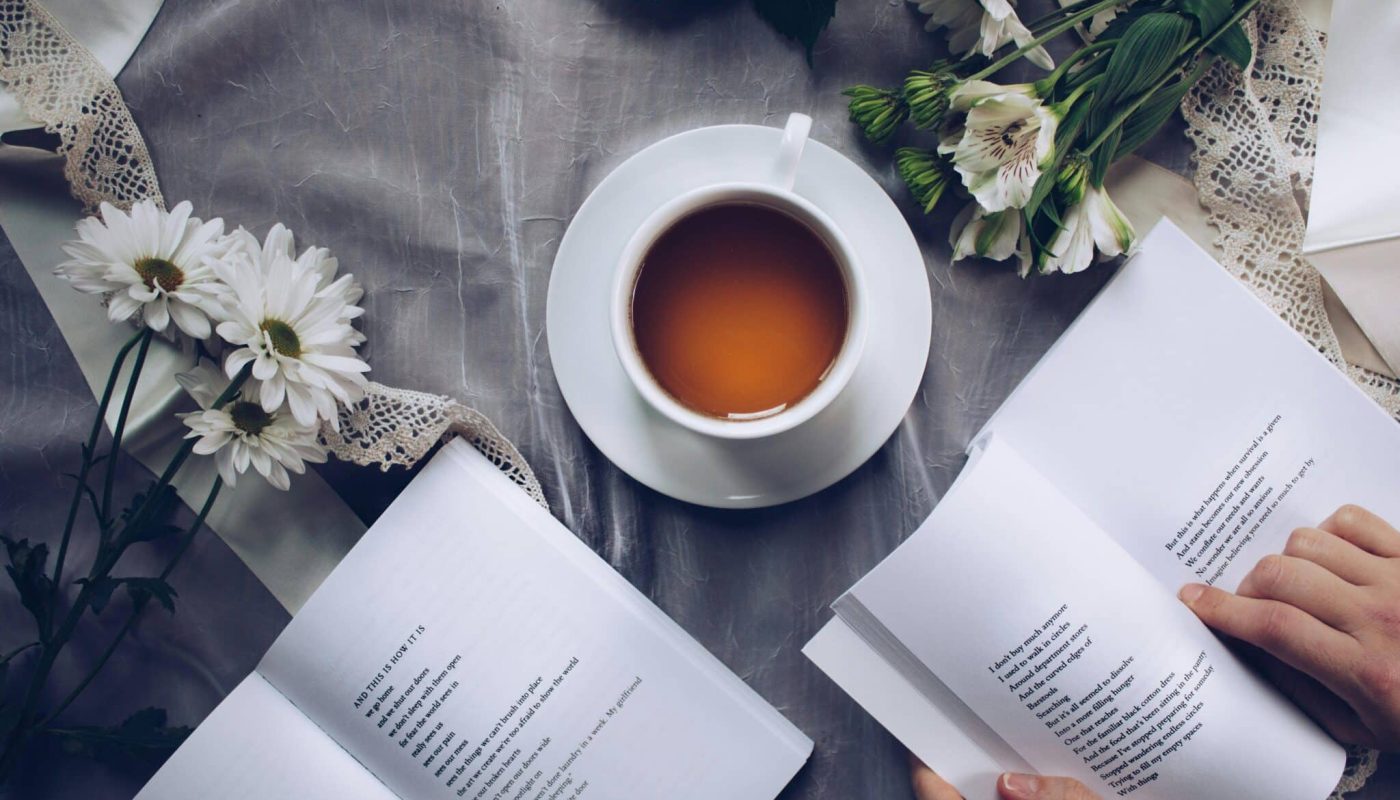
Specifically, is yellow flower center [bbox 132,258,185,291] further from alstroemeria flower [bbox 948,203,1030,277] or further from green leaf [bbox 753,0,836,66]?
alstroemeria flower [bbox 948,203,1030,277]

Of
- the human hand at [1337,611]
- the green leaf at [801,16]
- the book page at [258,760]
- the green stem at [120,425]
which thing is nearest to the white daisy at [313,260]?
the green stem at [120,425]

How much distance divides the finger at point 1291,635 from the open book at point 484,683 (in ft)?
1.25

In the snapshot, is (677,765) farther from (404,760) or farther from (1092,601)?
(1092,601)

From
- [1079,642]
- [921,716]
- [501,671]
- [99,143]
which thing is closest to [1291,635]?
[1079,642]

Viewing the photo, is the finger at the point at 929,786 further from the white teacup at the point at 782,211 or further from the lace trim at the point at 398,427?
the lace trim at the point at 398,427

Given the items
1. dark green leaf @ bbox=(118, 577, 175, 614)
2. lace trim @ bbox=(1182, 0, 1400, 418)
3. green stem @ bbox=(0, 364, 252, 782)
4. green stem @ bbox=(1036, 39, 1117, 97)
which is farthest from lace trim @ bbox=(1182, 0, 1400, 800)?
dark green leaf @ bbox=(118, 577, 175, 614)

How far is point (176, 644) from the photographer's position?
0.74m

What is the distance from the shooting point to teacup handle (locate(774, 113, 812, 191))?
23.5 inches

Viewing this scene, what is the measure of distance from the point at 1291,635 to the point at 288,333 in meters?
0.83

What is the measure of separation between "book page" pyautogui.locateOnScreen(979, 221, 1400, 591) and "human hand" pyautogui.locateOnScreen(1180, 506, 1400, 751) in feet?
0.07

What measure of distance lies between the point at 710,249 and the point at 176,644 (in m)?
0.60

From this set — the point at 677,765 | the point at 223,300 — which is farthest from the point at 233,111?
the point at 677,765

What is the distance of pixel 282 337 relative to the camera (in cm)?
63

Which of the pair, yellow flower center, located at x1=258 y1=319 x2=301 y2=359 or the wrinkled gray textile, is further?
the wrinkled gray textile
